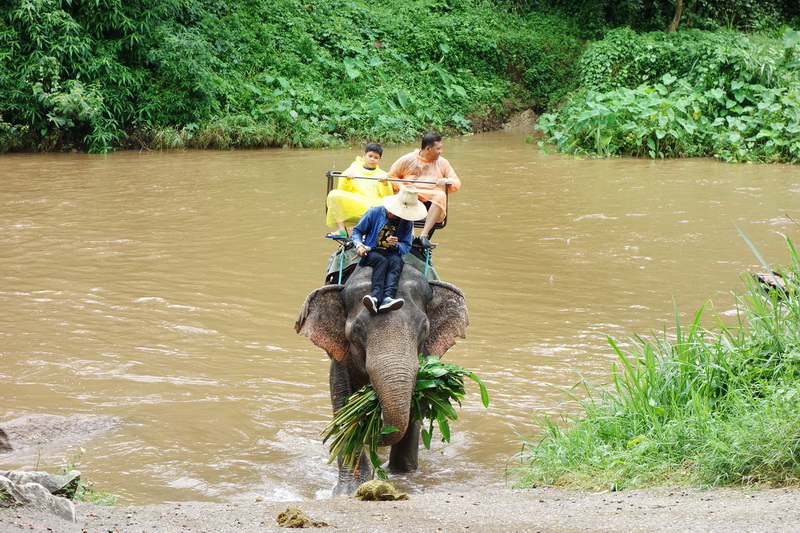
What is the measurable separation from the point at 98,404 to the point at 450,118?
19.2 m

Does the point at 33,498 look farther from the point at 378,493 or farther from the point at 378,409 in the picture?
the point at 378,409

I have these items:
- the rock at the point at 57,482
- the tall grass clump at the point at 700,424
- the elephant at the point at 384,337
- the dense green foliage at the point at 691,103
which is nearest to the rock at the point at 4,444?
the rock at the point at 57,482

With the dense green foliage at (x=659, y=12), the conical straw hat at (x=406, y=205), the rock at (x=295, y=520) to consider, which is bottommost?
the rock at (x=295, y=520)

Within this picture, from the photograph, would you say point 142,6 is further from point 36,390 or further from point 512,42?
point 36,390

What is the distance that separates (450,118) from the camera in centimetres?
2508

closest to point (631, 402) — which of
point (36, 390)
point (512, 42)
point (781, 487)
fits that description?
point (781, 487)

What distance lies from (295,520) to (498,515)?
0.87 metres

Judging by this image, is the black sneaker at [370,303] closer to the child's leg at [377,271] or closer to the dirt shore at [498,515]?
the child's leg at [377,271]

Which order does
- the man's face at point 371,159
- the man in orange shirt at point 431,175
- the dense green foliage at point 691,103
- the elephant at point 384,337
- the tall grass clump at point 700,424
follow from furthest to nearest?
1. the dense green foliage at point 691,103
2. the man in orange shirt at point 431,175
3. the man's face at point 371,159
4. the elephant at point 384,337
5. the tall grass clump at point 700,424

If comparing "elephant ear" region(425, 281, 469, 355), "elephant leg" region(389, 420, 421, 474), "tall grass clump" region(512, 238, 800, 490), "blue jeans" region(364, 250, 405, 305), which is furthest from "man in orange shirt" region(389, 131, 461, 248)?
"tall grass clump" region(512, 238, 800, 490)

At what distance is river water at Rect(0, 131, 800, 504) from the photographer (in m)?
6.17

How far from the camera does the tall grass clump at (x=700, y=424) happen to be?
13.9ft

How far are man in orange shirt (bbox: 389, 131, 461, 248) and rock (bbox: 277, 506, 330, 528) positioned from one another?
11.4ft

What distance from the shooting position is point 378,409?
5.31 meters
